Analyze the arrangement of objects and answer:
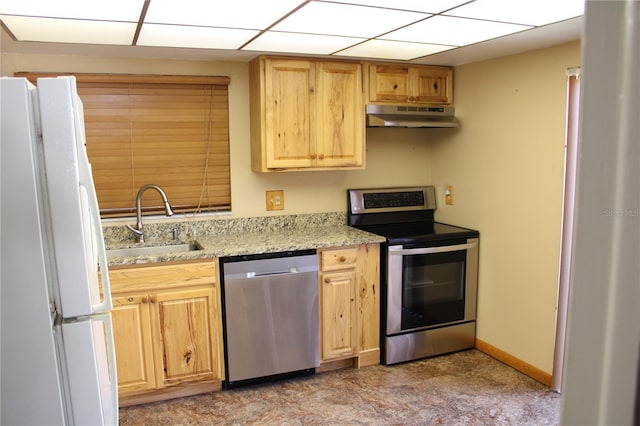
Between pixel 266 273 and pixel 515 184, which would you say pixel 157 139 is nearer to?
pixel 266 273

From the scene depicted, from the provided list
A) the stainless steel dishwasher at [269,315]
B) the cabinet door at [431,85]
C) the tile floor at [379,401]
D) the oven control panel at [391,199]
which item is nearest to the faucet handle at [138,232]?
the stainless steel dishwasher at [269,315]

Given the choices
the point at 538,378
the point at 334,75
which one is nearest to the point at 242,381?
the point at 538,378

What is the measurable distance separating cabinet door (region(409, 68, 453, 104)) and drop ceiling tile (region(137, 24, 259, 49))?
1.37 m

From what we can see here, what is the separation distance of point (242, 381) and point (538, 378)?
185cm

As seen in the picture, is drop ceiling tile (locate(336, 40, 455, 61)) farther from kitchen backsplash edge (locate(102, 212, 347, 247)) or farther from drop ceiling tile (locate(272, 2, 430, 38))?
kitchen backsplash edge (locate(102, 212, 347, 247))

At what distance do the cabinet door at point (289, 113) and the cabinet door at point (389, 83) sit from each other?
0.46 meters

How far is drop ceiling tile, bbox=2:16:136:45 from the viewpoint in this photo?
2178mm

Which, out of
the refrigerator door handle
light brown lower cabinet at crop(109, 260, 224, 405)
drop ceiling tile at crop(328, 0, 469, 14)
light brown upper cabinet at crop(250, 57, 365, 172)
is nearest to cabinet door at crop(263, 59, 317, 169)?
light brown upper cabinet at crop(250, 57, 365, 172)

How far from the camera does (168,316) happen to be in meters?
2.84

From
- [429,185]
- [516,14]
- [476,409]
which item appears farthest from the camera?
[429,185]

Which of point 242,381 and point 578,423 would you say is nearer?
point 578,423

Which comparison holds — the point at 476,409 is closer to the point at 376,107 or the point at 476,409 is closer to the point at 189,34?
the point at 376,107

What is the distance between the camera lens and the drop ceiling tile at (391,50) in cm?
284

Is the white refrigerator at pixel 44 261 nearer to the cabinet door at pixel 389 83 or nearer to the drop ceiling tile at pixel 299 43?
the drop ceiling tile at pixel 299 43
